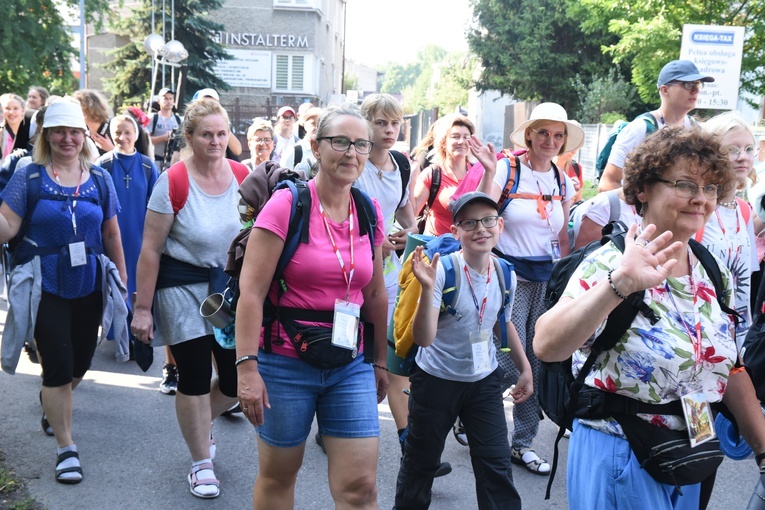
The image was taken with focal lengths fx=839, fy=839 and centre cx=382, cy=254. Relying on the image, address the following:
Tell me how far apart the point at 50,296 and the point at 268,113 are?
30205 mm

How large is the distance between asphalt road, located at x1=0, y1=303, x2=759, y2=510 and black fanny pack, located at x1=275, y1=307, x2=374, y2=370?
5.13ft

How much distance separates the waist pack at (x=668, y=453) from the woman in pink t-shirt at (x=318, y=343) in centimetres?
111

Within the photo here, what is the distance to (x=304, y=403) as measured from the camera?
3.40 m

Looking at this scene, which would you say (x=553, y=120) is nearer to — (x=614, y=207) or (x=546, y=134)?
(x=546, y=134)

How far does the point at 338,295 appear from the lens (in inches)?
134

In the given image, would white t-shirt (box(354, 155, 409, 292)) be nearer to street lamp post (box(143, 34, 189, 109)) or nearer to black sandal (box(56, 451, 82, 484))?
black sandal (box(56, 451, 82, 484))

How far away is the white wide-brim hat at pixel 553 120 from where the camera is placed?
17.4 feet

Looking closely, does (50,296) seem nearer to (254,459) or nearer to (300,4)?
(254,459)

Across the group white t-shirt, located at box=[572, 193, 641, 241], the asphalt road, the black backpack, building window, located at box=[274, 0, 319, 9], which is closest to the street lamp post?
the asphalt road

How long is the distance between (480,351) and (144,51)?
3072 cm

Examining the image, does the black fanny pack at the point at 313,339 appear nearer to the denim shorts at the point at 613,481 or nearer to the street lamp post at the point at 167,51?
the denim shorts at the point at 613,481

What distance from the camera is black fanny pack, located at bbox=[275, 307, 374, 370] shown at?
130 inches

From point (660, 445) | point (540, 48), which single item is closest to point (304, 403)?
point (660, 445)

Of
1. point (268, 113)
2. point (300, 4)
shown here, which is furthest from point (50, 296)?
point (300, 4)
